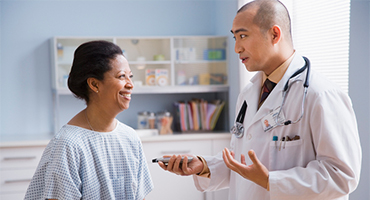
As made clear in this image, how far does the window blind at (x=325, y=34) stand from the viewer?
1.96 m

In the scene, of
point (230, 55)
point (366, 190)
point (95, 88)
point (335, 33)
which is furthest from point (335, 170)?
point (230, 55)

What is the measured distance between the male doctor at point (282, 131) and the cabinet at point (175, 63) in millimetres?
1744

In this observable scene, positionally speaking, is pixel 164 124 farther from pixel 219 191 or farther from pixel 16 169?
pixel 16 169

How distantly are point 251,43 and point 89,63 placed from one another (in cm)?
64

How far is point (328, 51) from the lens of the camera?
6.89 ft

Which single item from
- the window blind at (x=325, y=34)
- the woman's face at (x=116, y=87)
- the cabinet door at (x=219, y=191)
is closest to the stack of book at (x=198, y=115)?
the cabinet door at (x=219, y=191)

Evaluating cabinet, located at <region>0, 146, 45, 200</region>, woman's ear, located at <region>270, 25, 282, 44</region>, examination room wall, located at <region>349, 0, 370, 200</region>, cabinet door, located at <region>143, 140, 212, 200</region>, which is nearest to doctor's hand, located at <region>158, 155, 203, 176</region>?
woman's ear, located at <region>270, 25, 282, 44</region>

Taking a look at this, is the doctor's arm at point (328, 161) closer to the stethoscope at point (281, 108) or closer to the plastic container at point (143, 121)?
the stethoscope at point (281, 108)

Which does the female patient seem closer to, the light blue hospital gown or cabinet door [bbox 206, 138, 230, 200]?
the light blue hospital gown

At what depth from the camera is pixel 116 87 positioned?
1.42 meters

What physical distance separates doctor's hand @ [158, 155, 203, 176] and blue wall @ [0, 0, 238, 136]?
5.70ft

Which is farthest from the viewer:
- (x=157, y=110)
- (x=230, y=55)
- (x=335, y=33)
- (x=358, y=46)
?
(x=157, y=110)

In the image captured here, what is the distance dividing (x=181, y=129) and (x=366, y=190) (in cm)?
187

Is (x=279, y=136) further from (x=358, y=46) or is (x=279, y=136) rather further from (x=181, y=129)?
(x=181, y=129)
